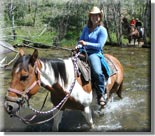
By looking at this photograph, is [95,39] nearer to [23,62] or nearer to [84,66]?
[84,66]

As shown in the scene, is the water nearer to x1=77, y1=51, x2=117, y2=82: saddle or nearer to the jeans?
the jeans

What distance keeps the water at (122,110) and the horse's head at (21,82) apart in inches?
25.4

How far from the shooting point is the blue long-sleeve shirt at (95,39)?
2.83 metres

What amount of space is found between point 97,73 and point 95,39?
10.4 inches

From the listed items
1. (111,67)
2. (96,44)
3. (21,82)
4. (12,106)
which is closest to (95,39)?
(96,44)

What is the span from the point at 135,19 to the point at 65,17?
65cm

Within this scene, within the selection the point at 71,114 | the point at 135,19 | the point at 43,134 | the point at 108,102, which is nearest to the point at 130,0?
the point at 135,19

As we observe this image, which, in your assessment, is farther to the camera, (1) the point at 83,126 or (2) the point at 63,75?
(1) the point at 83,126

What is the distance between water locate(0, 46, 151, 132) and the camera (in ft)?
10.3

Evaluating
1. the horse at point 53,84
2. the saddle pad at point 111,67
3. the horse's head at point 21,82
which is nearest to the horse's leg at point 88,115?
the horse at point 53,84

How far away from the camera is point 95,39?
287 cm

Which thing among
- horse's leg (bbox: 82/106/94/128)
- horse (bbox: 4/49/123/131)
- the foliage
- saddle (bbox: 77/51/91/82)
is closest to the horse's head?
horse (bbox: 4/49/123/131)

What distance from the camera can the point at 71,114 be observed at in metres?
3.12

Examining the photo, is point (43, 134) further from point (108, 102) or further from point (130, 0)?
point (130, 0)
